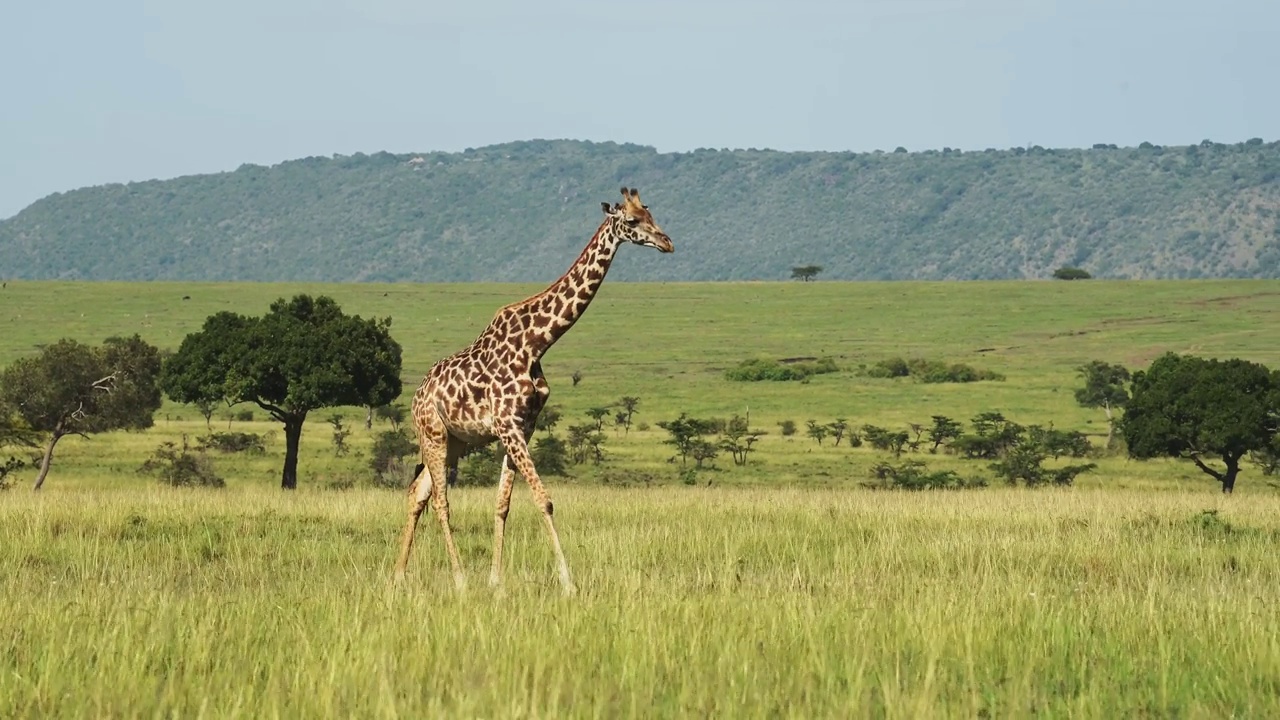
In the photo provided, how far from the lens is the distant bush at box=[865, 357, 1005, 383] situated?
79.9m

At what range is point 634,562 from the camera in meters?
14.7

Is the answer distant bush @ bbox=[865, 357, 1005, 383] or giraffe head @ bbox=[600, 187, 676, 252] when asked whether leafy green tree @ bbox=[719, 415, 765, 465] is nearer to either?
distant bush @ bbox=[865, 357, 1005, 383]

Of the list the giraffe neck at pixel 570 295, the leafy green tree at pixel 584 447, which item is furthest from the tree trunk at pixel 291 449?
the giraffe neck at pixel 570 295

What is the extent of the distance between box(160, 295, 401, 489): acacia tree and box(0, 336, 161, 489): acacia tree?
2.17 meters

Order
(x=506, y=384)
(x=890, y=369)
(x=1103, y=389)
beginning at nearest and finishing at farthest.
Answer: (x=506, y=384), (x=1103, y=389), (x=890, y=369)

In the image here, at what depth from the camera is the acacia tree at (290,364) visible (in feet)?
107

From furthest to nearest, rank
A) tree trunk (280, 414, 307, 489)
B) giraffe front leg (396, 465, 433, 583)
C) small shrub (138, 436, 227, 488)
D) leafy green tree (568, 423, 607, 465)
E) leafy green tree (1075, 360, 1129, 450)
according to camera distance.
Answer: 1. leafy green tree (1075, 360, 1129, 450)
2. leafy green tree (568, 423, 607, 465)
3. small shrub (138, 436, 227, 488)
4. tree trunk (280, 414, 307, 489)
5. giraffe front leg (396, 465, 433, 583)

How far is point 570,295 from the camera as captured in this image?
46.8 feet

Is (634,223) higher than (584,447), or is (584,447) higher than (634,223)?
(634,223)

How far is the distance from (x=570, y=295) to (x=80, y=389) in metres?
24.4

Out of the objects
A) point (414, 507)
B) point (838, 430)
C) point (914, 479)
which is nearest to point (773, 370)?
point (838, 430)

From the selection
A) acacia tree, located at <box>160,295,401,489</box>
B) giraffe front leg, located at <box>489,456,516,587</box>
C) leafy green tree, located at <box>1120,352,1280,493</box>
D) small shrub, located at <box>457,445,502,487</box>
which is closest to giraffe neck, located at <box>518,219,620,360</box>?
giraffe front leg, located at <box>489,456,516,587</box>

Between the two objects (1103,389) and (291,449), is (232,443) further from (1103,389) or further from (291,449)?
(1103,389)

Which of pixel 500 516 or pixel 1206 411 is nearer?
pixel 500 516
